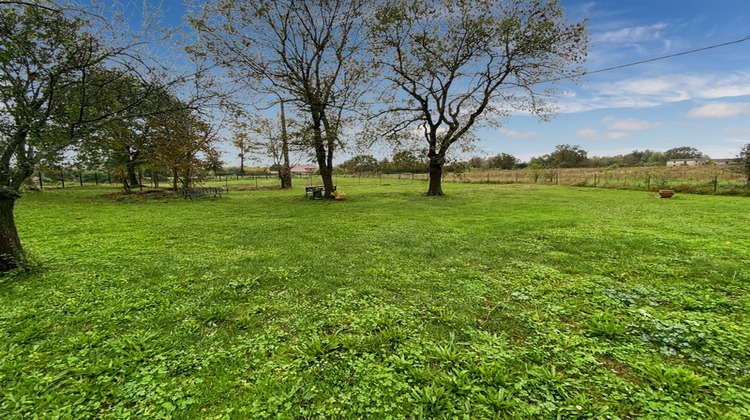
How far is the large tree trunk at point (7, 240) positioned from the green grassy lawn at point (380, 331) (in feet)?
0.66

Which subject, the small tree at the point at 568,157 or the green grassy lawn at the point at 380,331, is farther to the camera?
the small tree at the point at 568,157

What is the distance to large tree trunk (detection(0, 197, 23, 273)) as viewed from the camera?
3.74m

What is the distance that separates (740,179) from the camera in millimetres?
16312

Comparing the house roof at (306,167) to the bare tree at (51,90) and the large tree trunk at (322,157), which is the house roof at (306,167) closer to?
the large tree trunk at (322,157)

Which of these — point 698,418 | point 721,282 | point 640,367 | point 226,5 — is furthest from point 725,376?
point 226,5

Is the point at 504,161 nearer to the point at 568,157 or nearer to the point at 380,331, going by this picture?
the point at 568,157

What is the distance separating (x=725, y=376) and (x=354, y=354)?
261cm

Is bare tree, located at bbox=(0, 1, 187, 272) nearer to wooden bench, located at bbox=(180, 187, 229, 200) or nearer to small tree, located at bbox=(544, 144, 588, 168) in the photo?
wooden bench, located at bbox=(180, 187, 229, 200)

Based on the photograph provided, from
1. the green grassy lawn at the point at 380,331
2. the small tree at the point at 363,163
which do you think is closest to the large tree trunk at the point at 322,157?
the small tree at the point at 363,163

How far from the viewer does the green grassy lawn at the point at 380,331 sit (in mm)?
1802

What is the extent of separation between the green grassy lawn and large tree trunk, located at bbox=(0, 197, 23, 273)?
0.20 metres

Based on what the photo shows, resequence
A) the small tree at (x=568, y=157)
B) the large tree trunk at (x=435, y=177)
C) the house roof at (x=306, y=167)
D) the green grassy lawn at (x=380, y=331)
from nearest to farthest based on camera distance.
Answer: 1. the green grassy lawn at (x=380, y=331)
2. the large tree trunk at (x=435, y=177)
3. the house roof at (x=306, y=167)
4. the small tree at (x=568, y=157)

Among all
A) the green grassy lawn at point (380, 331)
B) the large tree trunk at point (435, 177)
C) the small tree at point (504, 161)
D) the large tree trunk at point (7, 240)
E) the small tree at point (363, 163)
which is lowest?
the green grassy lawn at point (380, 331)

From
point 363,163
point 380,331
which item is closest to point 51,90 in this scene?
point 380,331
